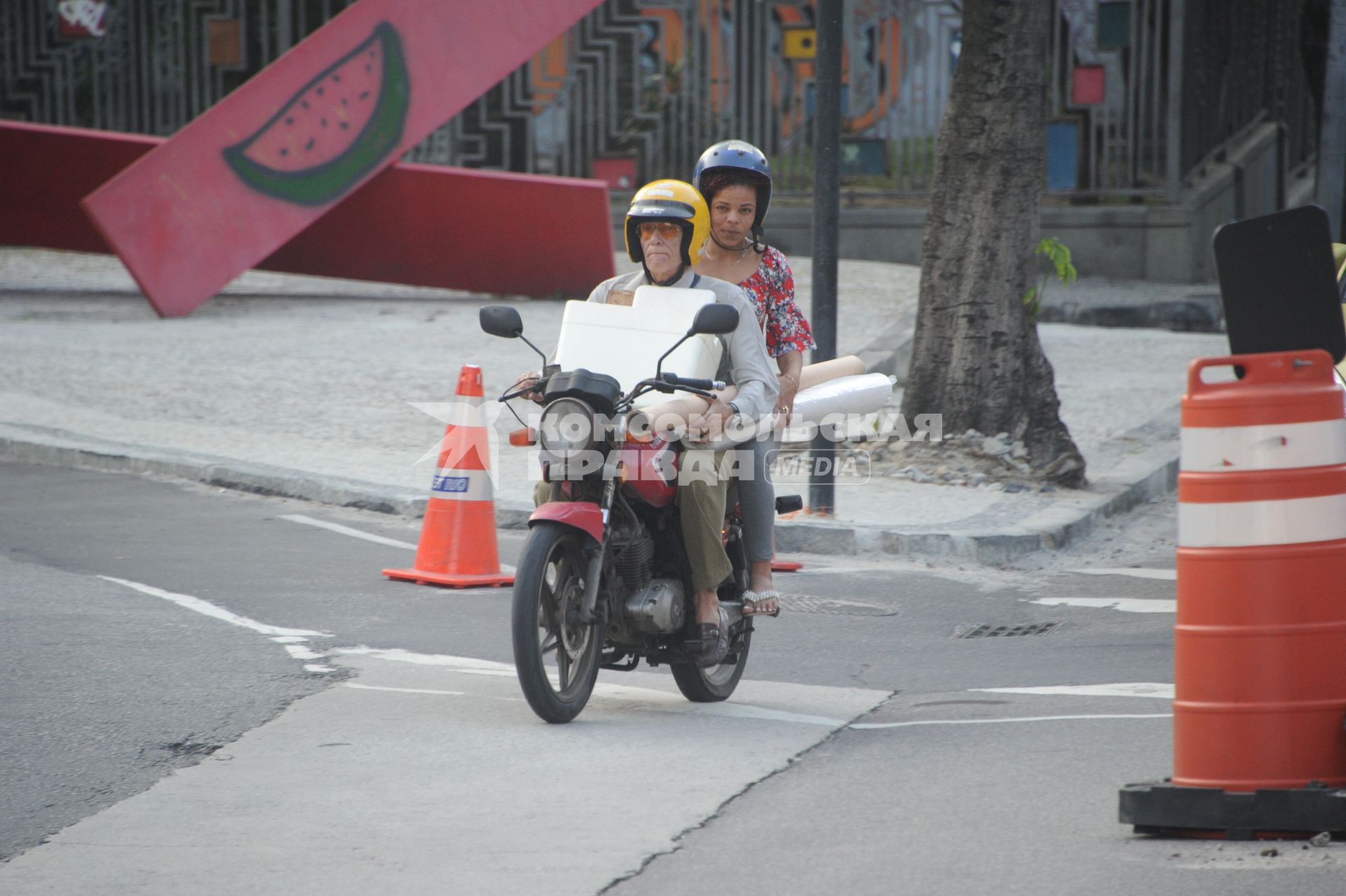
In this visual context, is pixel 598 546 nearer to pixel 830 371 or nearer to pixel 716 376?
pixel 716 376

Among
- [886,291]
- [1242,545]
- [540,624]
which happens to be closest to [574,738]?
[540,624]

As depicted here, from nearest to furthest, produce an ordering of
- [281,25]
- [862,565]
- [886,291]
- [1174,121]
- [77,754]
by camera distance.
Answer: [77,754]
[862,565]
[886,291]
[1174,121]
[281,25]

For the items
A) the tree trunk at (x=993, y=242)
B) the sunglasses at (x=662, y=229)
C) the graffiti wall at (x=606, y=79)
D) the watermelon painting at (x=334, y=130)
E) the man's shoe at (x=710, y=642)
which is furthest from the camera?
the graffiti wall at (x=606, y=79)

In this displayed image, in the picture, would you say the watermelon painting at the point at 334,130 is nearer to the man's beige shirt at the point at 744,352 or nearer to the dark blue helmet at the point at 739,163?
the dark blue helmet at the point at 739,163

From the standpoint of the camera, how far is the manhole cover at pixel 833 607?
754 centimetres

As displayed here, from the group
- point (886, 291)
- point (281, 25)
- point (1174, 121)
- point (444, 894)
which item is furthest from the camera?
point (281, 25)

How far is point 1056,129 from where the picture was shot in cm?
2127

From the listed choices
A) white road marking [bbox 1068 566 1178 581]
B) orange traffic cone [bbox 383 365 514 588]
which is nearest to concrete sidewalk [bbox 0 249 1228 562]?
white road marking [bbox 1068 566 1178 581]

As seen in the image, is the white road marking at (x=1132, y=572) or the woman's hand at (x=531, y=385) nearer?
the woman's hand at (x=531, y=385)

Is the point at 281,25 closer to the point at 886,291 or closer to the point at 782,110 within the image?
the point at 782,110

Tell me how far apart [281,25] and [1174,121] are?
11.8 metres

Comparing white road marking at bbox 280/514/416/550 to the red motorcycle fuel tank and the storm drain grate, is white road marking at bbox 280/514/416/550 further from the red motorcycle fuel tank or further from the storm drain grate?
the red motorcycle fuel tank

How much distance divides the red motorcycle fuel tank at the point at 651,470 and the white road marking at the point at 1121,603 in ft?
9.53

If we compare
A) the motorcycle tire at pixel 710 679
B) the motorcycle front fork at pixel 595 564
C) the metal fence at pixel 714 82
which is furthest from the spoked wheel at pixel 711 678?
the metal fence at pixel 714 82
